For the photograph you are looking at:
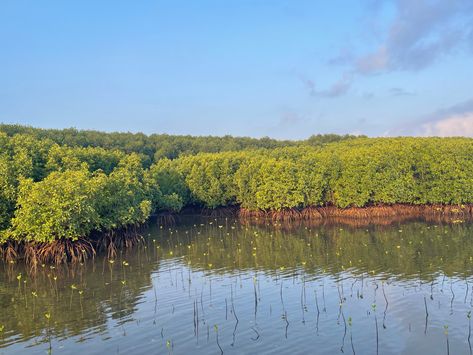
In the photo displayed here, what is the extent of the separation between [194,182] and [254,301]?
1560 inches

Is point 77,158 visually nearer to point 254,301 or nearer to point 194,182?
point 194,182

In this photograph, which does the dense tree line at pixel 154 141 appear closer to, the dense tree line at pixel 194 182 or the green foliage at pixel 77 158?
the dense tree line at pixel 194 182

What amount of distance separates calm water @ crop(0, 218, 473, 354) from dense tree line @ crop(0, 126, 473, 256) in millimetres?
3647

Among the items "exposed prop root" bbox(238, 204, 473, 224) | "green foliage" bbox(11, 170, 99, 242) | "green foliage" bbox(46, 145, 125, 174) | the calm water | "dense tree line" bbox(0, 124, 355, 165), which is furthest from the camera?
"dense tree line" bbox(0, 124, 355, 165)

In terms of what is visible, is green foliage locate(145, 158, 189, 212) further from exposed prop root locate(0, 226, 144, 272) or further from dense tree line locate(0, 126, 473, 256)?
exposed prop root locate(0, 226, 144, 272)

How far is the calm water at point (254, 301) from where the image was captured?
15.8 m

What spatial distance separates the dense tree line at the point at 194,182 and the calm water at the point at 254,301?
12.0ft

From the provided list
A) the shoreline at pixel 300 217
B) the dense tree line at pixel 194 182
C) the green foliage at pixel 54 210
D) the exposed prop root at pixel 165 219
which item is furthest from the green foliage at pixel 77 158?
the exposed prop root at pixel 165 219

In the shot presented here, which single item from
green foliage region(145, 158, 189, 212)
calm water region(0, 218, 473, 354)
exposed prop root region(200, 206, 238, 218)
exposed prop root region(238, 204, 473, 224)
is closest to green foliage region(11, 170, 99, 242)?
calm water region(0, 218, 473, 354)

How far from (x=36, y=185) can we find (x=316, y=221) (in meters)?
30.3

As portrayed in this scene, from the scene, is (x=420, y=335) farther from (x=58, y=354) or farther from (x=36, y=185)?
(x=36, y=185)

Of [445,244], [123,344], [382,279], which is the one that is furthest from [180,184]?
[123,344]

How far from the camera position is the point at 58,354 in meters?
15.3

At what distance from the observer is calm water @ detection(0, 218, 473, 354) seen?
622 inches
